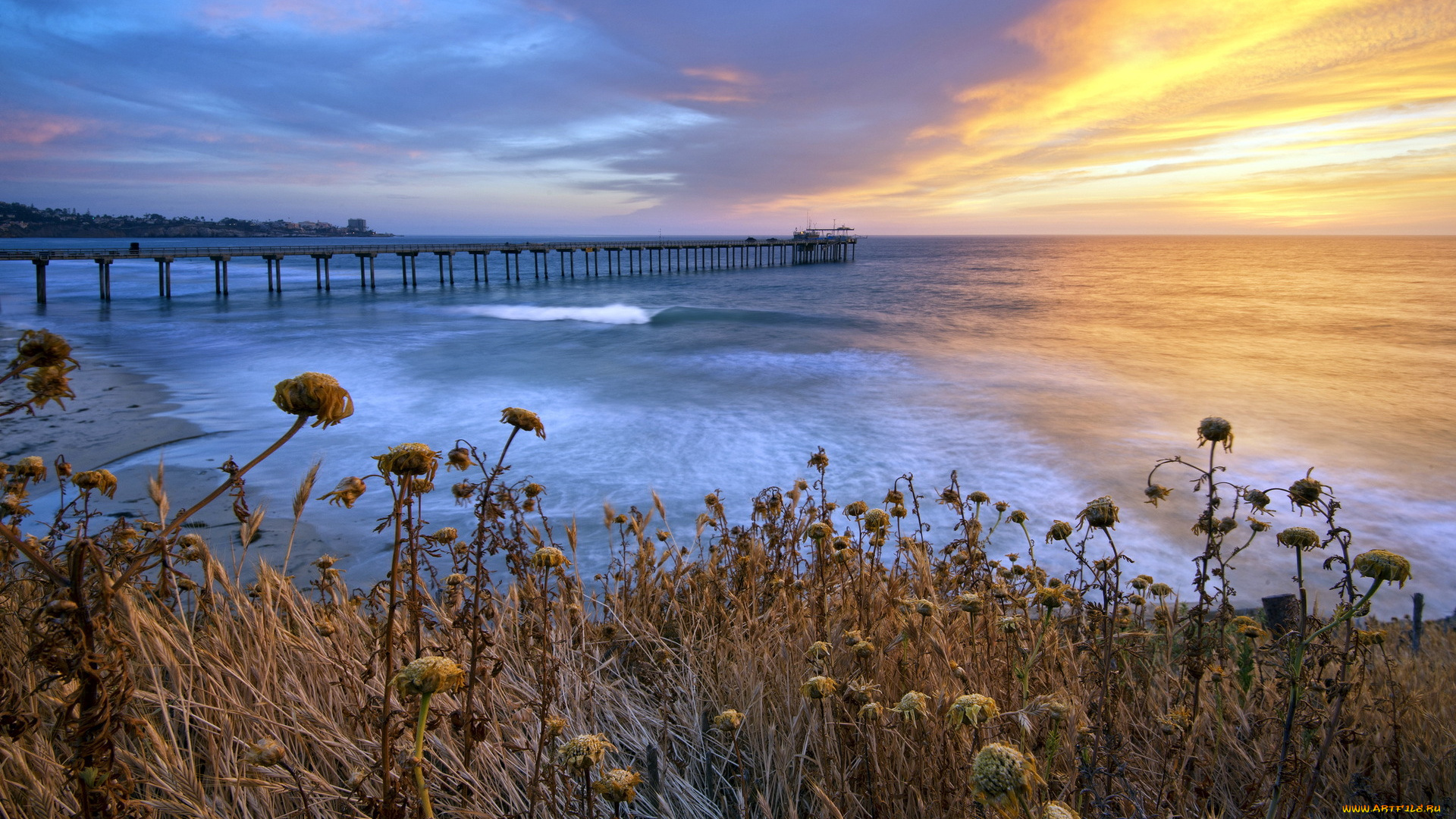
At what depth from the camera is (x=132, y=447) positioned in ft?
41.2

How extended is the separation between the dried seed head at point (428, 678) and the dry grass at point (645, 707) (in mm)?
235

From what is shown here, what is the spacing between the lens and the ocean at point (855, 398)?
10578 millimetres

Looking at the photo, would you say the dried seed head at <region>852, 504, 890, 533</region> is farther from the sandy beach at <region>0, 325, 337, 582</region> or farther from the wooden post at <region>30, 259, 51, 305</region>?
the wooden post at <region>30, 259, 51, 305</region>

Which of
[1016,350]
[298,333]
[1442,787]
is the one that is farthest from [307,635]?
[298,333]

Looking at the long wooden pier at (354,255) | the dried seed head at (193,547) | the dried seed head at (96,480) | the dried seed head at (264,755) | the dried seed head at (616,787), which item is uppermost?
the long wooden pier at (354,255)

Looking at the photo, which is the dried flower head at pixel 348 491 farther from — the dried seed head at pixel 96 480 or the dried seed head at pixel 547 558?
the dried seed head at pixel 96 480

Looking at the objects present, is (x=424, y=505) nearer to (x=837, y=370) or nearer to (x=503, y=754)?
(x=503, y=754)

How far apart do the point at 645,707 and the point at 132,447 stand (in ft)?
43.9

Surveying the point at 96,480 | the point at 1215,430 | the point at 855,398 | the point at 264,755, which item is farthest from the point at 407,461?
the point at 855,398

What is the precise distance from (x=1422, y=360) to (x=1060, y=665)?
28.3 metres

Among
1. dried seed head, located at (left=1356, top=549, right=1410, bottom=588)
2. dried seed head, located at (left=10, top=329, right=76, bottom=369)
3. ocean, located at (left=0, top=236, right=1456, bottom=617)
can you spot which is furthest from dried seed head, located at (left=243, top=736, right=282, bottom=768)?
ocean, located at (left=0, top=236, right=1456, bottom=617)

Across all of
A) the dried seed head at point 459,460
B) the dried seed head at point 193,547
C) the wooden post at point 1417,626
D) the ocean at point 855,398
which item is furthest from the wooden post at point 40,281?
the wooden post at point 1417,626

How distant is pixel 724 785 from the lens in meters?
2.81

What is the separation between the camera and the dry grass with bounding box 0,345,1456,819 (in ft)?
6.44
